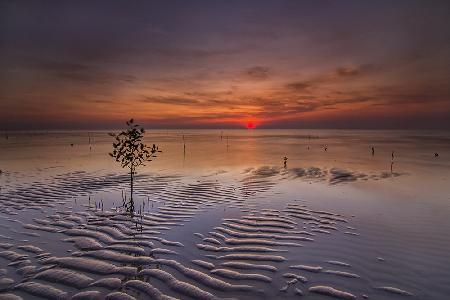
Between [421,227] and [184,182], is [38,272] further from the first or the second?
[184,182]

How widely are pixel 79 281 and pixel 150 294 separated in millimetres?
2196

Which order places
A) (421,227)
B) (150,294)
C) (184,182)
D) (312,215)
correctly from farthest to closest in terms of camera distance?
(184,182), (312,215), (421,227), (150,294)

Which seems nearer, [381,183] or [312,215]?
[312,215]

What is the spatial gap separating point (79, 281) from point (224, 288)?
400cm

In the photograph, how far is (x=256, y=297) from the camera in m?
8.23

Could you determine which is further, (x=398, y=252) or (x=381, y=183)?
(x=381, y=183)

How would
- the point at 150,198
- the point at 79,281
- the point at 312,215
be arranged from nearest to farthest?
the point at 79,281, the point at 312,215, the point at 150,198

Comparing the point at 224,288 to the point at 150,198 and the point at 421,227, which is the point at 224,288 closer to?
the point at 421,227

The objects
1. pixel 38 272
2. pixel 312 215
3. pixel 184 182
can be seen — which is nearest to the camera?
pixel 38 272

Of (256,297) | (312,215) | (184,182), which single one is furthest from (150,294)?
(184,182)

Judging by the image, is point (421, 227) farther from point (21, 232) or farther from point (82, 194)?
point (82, 194)

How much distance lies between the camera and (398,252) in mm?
11461

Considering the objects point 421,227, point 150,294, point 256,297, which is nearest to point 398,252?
point 421,227

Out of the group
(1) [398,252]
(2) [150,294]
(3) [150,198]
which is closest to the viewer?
(2) [150,294]
